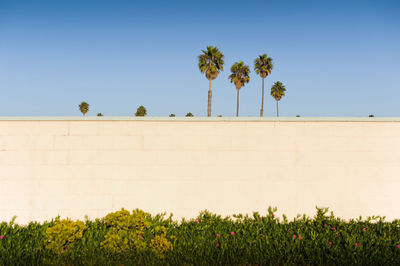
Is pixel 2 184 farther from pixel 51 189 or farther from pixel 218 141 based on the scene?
pixel 218 141

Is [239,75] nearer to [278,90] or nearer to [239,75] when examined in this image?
[239,75]

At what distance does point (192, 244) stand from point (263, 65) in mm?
40687

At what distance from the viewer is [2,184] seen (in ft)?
18.8

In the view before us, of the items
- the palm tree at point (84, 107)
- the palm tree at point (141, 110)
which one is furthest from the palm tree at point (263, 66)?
the palm tree at point (84, 107)

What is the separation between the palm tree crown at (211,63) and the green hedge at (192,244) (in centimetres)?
3002

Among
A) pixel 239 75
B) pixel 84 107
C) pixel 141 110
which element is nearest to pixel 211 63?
pixel 239 75

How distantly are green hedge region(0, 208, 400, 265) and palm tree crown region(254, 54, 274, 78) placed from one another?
3889 centimetres

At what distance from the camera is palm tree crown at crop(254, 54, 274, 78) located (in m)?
42.0

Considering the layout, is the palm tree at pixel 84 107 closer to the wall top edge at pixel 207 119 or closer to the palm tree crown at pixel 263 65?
the palm tree crown at pixel 263 65

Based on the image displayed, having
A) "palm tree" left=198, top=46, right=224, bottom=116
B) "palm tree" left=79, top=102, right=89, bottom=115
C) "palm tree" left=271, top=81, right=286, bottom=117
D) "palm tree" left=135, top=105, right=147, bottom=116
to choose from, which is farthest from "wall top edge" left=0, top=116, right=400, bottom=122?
"palm tree" left=79, top=102, right=89, bottom=115

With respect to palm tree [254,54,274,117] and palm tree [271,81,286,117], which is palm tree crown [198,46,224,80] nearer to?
palm tree [254,54,274,117]

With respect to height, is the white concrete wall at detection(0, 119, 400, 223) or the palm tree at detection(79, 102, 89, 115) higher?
the palm tree at detection(79, 102, 89, 115)

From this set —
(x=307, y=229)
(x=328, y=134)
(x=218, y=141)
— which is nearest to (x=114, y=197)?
(x=218, y=141)

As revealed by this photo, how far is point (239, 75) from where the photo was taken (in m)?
41.3
